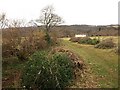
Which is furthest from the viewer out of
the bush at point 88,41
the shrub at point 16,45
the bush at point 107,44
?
the bush at point 88,41

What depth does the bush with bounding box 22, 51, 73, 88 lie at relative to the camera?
11625 mm

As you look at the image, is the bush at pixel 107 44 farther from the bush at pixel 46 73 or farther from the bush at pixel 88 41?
the bush at pixel 46 73

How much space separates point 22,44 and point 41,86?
632 centimetres

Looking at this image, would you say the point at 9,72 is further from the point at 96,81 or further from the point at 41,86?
the point at 96,81

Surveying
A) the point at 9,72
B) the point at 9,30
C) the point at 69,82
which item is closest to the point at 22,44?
the point at 9,30

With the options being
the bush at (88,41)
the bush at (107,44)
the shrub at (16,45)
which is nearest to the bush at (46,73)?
the shrub at (16,45)

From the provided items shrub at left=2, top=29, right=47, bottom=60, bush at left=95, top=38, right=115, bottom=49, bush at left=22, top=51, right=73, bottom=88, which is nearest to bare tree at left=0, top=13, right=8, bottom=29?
shrub at left=2, top=29, right=47, bottom=60

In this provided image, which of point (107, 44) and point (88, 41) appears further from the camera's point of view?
point (88, 41)

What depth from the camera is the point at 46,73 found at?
11.7 m

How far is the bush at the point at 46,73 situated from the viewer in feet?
38.1

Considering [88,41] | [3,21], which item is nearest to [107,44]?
[88,41]

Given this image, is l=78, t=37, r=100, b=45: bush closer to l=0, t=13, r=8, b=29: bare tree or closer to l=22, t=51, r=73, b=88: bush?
l=0, t=13, r=8, b=29: bare tree

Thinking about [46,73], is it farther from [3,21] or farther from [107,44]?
[107,44]

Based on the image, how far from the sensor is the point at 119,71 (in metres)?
15.7
